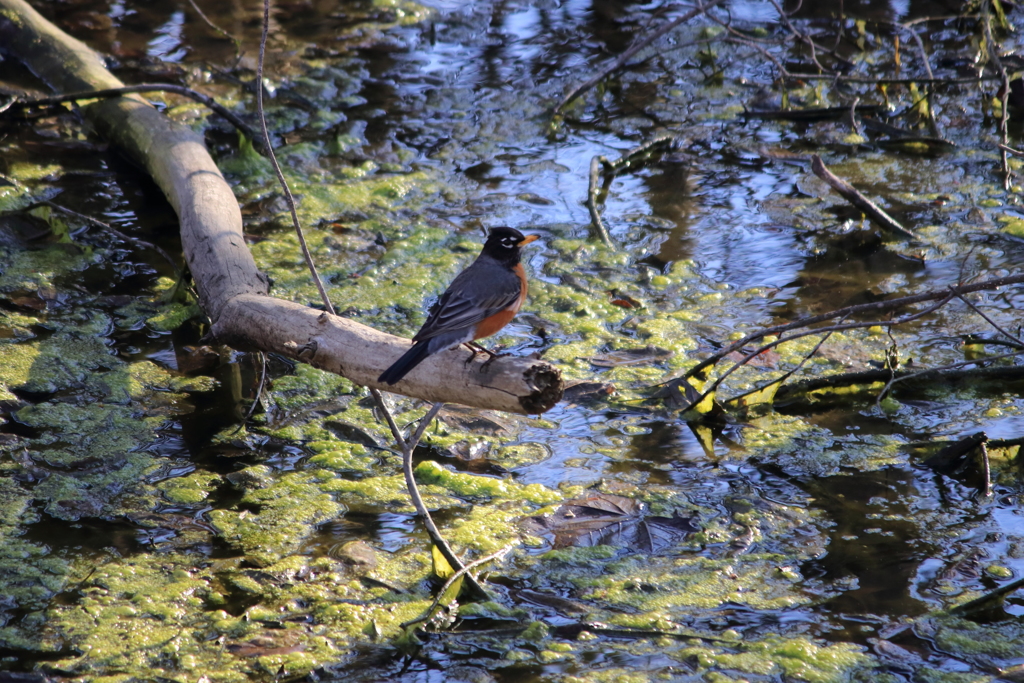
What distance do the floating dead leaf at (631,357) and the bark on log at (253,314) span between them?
60.6 inches

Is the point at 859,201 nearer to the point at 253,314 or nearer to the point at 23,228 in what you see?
the point at 253,314

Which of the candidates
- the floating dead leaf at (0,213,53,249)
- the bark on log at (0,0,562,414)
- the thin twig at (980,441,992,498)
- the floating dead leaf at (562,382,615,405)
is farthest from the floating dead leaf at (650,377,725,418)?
the floating dead leaf at (0,213,53,249)

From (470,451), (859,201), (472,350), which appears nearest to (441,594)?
(472,350)

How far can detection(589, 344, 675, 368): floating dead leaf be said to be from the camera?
4.97 meters

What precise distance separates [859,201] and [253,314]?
4.00m

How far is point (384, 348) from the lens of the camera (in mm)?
3514

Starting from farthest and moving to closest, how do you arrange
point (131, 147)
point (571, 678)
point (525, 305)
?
point (131, 147) < point (525, 305) < point (571, 678)

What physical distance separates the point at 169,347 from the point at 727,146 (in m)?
4.75

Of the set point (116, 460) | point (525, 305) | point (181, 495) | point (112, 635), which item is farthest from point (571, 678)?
point (525, 305)

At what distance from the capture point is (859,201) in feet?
19.2

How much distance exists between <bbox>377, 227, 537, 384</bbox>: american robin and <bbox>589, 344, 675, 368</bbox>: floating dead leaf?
2.95 feet

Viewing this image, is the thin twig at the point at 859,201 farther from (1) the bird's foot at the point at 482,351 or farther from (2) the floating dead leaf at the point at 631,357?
(1) the bird's foot at the point at 482,351

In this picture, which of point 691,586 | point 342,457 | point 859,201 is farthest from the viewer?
point 859,201

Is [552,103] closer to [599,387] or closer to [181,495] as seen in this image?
[599,387]
